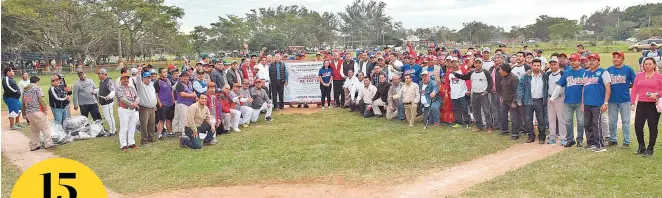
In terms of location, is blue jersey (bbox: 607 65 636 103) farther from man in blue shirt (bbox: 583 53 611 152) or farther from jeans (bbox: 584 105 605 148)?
jeans (bbox: 584 105 605 148)

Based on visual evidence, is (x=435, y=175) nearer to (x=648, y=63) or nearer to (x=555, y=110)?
(x=555, y=110)

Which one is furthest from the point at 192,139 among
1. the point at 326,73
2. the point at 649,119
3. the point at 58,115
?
the point at 649,119

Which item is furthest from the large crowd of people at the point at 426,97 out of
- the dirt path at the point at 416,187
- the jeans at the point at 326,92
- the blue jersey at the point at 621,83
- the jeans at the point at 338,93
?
the dirt path at the point at 416,187

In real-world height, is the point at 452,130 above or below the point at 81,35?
below

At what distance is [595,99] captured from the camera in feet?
25.2

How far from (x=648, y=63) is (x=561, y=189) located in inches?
112

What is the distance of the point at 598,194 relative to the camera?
18.7 ft

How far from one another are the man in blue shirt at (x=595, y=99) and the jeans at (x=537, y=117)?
3.39 ft

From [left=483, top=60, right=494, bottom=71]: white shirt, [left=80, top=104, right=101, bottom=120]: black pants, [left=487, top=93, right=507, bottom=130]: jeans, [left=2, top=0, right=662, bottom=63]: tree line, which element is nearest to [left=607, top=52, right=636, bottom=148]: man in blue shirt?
[left=487, top=93, right=507, bottom=130]: jeans

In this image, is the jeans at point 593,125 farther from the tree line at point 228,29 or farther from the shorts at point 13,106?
the tree line at point 228,29

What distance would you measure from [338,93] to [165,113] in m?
5.37

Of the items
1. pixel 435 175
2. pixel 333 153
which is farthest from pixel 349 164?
pixel 435 175

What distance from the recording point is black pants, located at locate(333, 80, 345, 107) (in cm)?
1404

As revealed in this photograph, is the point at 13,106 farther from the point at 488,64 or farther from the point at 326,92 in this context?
the point at 488,64
